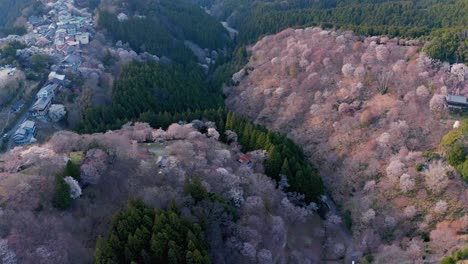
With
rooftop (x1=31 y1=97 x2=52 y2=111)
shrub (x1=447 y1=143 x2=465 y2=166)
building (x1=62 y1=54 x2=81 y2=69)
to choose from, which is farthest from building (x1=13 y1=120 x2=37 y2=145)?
shrub (x1=447 y1=143 x2=465 y2=166)

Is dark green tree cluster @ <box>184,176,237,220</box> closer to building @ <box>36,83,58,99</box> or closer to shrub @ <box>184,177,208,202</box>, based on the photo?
shrub @ <box>184,177,208,202</box>

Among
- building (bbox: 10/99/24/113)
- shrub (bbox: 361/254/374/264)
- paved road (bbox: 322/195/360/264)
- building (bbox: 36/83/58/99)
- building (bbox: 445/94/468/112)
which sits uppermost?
building (bbox: 445/94/468/112)

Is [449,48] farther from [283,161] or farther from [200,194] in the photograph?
[200,194]

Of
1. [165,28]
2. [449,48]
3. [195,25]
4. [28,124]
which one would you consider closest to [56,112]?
[28,124]

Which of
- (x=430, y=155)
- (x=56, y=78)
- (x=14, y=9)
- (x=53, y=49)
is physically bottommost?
(x=14, y=9)

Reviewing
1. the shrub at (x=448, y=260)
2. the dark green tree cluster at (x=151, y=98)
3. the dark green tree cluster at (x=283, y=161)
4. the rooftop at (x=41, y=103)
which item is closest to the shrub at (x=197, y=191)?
the dark green tree cluster at (x=283, y=161)

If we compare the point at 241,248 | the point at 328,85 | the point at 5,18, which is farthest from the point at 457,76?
the point at 5,18
